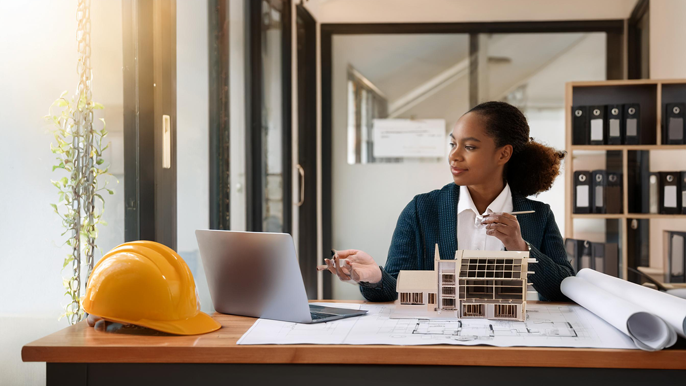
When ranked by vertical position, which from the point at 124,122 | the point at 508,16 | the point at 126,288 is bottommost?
the point at 126,288

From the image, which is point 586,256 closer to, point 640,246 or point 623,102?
point 640,246

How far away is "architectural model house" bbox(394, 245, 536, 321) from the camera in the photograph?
48.8 inches

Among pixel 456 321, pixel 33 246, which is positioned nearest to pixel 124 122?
pixel 33 246

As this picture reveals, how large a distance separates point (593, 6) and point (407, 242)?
132 inches

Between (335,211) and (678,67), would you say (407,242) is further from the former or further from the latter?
(335,211)

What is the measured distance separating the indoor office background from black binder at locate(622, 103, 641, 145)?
0.36m

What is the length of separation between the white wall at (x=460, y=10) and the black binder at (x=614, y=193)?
155 centimetres

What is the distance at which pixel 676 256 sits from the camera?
3.42 metres

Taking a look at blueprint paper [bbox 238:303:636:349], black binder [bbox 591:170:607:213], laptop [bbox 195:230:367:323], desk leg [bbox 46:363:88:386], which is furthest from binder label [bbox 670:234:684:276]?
desk leg [bbox 46:363:88:386]

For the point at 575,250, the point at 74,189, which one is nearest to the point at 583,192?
the point at 575,250

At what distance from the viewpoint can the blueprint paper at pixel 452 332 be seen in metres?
1.07

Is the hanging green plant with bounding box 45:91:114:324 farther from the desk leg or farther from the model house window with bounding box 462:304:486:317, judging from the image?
the model house window with bounding box 462:304:486:317

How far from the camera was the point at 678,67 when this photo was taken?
3570mm

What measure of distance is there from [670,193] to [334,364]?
3073 millimetres
